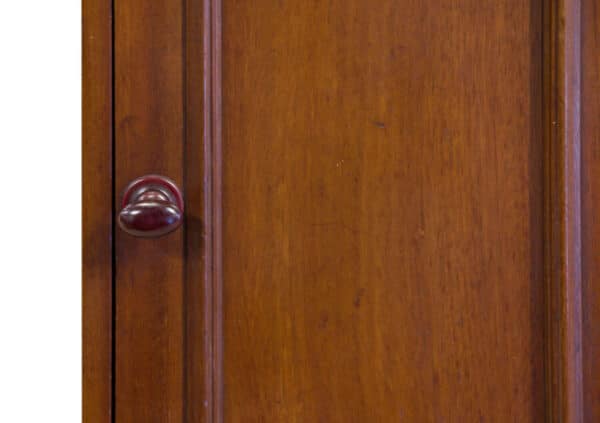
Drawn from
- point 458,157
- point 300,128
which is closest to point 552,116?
point 458,157

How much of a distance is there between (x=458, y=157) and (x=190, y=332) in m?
0.28

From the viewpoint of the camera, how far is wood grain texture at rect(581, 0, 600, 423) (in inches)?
16.5

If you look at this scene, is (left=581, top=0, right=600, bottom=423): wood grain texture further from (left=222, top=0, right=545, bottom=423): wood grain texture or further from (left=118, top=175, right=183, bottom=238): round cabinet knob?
(left=118, top=175, right=183, bottom=238): round cabinet knob

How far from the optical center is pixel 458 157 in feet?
1.38

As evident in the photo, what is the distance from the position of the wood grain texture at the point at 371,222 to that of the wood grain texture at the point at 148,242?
43 millimetres

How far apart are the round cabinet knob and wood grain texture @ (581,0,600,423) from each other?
355 mm

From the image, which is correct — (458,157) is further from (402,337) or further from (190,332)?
(190,332)

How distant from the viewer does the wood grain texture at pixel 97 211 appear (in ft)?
1.32

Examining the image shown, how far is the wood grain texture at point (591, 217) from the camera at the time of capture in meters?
0.42
